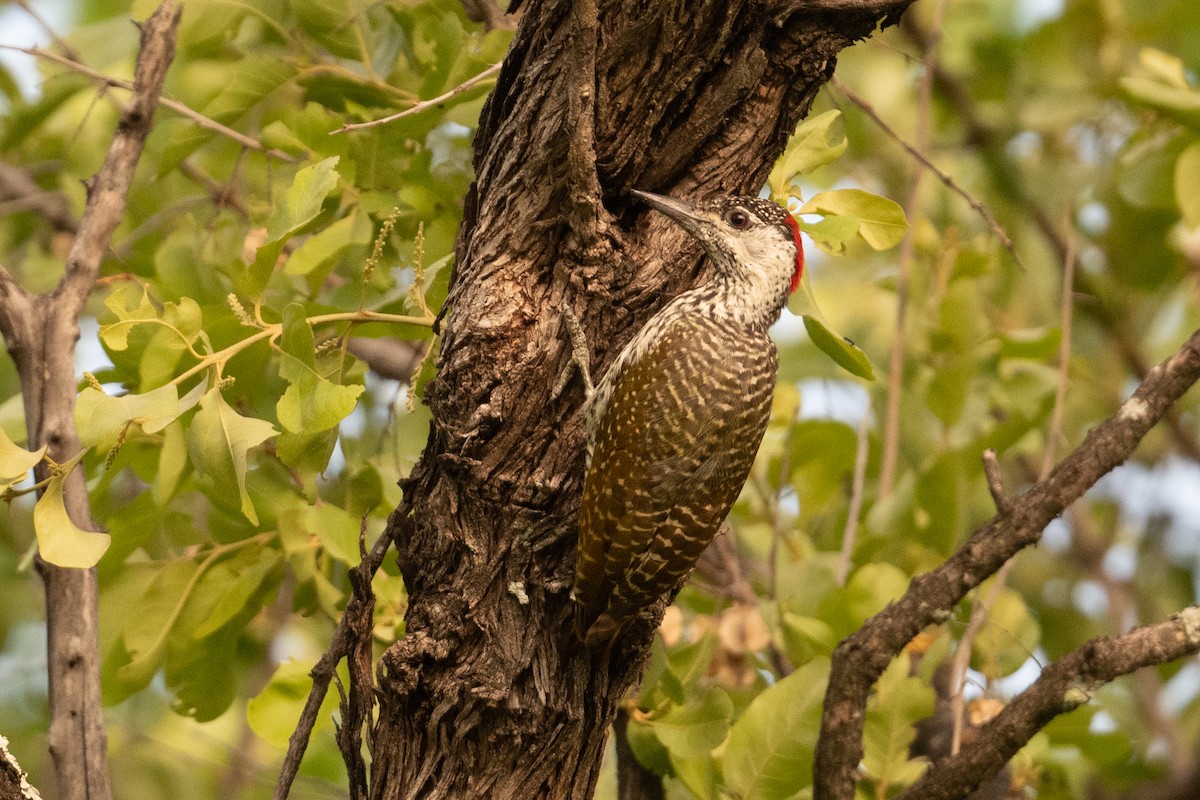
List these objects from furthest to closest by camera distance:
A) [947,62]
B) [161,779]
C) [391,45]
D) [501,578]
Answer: [947,62] < [161,779] < [391,45] < [501,578]

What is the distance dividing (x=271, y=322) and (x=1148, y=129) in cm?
333

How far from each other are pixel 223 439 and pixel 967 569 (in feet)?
5.64

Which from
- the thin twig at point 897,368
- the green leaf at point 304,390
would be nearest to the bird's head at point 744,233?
the green leaf at point 304,390

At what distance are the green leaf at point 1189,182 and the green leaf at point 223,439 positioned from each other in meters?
3.02

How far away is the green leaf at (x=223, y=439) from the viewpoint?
103 inches

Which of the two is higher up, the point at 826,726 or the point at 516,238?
the point at 516,238

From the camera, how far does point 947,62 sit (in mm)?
6820

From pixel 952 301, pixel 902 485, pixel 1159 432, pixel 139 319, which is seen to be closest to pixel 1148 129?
pixel 952 301

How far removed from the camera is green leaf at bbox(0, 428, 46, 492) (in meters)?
2.51

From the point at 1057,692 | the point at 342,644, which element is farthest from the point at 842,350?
the point at 342,644

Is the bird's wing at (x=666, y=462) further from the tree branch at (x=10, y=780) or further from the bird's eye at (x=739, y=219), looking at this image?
the tree branch at (x=10, y=780)

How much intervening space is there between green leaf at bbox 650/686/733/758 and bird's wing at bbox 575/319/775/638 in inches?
22.8

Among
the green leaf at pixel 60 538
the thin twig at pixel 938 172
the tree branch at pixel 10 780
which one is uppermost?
the thin twig at pixel 938 172

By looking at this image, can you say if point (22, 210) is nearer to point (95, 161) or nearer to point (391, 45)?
point (95, 161)
